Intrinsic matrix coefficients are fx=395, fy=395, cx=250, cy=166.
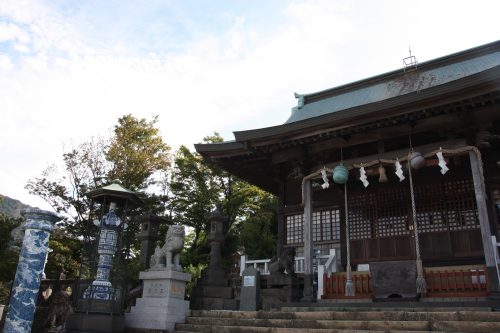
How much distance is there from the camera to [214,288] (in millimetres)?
12648

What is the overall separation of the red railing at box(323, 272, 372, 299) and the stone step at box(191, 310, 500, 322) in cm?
203

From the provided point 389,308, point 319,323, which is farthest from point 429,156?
point 319,323

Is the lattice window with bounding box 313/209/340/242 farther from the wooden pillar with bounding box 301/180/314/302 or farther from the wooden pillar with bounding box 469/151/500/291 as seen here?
the wooden pillar with bounding box 469/151/500/291

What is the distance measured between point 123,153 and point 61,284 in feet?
46.3

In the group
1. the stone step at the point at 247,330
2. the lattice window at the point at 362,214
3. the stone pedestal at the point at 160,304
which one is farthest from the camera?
the lattice window at the point at 362,214

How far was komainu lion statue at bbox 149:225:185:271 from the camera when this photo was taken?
9930 millimetres

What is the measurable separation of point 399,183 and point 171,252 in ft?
23.1

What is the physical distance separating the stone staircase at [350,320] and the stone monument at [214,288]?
244 cm

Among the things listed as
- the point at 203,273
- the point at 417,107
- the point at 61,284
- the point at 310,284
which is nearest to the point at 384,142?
the point at 417,107

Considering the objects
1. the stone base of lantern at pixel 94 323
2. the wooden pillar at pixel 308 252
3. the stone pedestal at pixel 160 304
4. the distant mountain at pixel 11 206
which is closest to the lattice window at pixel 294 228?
the wooden pillar at pixel 308 252

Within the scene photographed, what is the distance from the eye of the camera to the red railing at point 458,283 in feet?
28.6

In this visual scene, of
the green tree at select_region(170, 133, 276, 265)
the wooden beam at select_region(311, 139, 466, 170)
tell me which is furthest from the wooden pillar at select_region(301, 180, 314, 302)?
the green tree at select_region(170, 133, 276, 265)

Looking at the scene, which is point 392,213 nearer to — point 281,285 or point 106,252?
point 281,285

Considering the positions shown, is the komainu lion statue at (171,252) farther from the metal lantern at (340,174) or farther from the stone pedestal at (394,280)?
the stone pedestal at (394,280)
